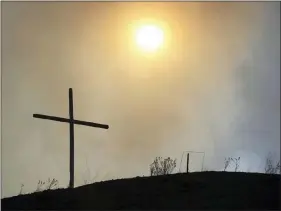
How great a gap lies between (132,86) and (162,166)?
0.22 m

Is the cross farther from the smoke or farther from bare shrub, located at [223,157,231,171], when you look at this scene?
bare shrub, located at [223,157,231,171]

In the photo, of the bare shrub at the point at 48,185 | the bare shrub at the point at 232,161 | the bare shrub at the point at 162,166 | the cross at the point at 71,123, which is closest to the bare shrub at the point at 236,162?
the bare shrub at the point at 232,161

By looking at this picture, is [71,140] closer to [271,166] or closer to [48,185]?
[48,185]

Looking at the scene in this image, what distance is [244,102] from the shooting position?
1.08m

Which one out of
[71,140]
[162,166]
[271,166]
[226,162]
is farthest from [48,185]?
[271,166]

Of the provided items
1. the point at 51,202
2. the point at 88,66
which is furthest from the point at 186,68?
the point at 51,202

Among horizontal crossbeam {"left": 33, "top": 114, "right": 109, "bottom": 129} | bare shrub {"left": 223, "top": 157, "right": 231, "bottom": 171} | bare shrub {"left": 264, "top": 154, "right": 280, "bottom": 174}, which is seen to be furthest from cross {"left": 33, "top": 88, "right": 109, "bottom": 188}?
bare shrub {"left": 264, "top": 154, "right": 280, "bottom": 174}

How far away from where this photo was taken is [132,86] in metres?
1.07

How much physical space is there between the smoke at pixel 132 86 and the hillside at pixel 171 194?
0.03 meters

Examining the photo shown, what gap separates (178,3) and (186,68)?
6.9 inches

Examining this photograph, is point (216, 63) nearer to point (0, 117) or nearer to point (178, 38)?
point (178, 38)

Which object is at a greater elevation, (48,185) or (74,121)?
(74,121)

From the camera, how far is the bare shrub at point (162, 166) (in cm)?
105

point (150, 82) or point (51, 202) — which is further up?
point (150, 82)
